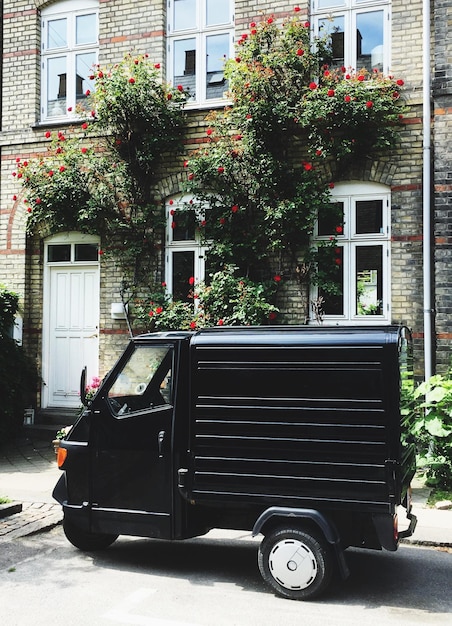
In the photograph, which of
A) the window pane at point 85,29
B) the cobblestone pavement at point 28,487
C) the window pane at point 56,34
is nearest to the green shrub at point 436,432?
the cobblestone pavement at point 28,487

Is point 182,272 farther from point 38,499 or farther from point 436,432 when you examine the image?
point 436,432

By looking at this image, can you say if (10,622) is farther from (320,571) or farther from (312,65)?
(312,65)

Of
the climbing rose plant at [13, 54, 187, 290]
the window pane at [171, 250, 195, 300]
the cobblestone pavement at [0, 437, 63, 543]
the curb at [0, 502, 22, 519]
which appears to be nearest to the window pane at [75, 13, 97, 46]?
the climbing rose plant at [13, 54, 187, 290]

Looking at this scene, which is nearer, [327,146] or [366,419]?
[366,419]

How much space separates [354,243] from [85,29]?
6.33m

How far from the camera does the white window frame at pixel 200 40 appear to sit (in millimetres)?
11430

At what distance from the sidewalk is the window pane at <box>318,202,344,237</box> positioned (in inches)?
153

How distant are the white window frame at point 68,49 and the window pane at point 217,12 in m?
2.08

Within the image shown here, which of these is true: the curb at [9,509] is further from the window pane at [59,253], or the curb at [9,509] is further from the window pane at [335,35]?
the window pane at [335,35]

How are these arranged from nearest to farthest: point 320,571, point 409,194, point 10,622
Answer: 1. point 10,622
2. point 320,571
3. point 409,194

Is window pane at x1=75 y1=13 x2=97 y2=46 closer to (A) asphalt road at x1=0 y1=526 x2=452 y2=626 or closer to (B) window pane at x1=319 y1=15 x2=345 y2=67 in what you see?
(B) window pane at x1=319 y1=15 x2=345 y2=67

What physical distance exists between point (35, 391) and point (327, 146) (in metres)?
6.48

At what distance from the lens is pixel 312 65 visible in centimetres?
1045

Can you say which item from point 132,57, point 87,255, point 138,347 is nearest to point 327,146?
point 132,57
